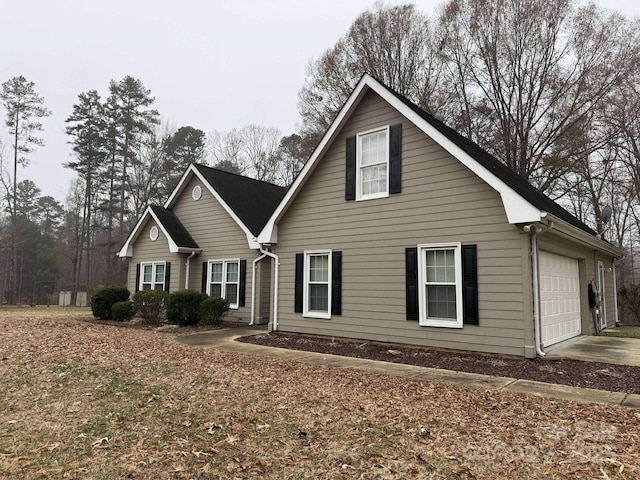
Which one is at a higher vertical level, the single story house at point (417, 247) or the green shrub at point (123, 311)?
the single story house at point (417, 247)

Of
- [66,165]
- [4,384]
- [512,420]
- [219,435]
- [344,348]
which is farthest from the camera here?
[66,165]

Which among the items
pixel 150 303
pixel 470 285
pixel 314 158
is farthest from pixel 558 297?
pixel 150 303

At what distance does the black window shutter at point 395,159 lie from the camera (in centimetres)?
939

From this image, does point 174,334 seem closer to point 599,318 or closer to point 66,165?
point 599,318

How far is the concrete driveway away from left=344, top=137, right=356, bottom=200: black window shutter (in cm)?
552

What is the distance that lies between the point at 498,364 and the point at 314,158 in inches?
256

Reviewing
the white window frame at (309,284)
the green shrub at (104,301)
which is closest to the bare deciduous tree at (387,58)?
the white window frame at (309,284)

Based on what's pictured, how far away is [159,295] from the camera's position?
13.5m

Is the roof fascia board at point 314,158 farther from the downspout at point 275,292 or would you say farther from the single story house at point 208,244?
the single story house at point 208,244

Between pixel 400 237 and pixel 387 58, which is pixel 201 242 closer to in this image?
pixel 400 237

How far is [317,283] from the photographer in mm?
10781

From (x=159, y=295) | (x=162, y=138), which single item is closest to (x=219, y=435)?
(x=159, y=295)

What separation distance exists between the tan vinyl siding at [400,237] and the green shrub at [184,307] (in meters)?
3.47

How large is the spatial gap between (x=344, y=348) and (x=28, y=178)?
43.1 metres
